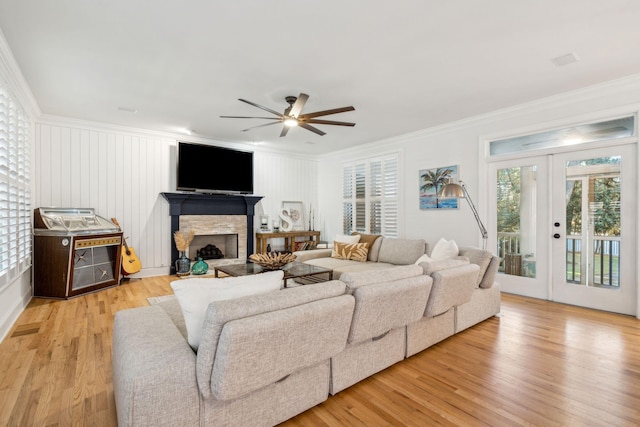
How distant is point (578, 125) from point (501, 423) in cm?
367

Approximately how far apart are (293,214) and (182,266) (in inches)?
104

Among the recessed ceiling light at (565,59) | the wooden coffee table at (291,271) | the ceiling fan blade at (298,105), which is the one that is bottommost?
the wooden coffee table at (291,271)

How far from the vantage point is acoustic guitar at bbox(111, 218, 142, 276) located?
5.01 metres

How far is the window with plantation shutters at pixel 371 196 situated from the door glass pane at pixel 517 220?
6.02ft

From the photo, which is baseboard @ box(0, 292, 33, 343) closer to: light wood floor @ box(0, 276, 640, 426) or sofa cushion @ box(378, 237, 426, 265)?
light wood floor @ box(0, 276, 640, 426)

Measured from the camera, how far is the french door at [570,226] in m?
3.52

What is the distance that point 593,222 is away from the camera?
372cm

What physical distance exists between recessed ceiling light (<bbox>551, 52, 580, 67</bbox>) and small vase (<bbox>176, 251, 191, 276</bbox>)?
5.64 meters

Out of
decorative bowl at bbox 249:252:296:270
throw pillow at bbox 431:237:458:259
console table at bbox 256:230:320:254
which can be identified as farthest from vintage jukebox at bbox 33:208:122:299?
throw pillow at bbox 431:237:458:259

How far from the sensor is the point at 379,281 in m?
2.13

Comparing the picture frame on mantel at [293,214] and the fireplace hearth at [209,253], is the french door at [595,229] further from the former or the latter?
the fireplace hearth at [209,253]

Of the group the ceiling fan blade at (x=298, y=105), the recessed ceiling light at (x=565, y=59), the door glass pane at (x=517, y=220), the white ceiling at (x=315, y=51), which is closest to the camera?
the white ceiling at (x=315, y=51)

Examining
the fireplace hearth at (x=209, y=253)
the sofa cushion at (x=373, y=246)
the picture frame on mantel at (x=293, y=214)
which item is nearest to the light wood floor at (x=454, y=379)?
the sofa cushion at (x=373, y=246)

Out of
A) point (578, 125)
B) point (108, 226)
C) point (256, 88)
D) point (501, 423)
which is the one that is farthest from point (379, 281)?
point (108, 226)
